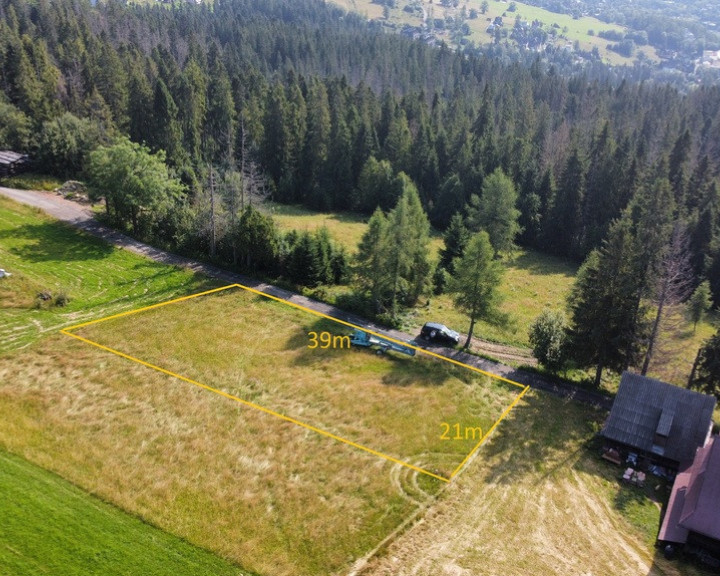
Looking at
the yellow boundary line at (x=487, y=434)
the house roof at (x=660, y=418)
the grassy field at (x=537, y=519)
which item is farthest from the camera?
the house roof at (x=660, y=418)

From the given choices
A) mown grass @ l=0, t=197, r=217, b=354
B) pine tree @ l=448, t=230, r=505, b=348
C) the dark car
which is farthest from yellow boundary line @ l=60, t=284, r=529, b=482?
pine tree @ l=448, t=230, r=505, b=348

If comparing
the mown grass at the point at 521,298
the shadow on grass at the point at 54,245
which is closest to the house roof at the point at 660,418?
the mown grass at the point at 521,298

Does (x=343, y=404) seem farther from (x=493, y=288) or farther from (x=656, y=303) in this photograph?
(x=656, y=303)

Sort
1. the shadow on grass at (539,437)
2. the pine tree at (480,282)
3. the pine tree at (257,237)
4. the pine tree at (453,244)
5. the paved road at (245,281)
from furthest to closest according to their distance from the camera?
the pine tree at (453,244)
the pine tree at (257,237)
the pine tree at (480,282)
the paved road at (245,281)
the shadow on grass at (539,437)

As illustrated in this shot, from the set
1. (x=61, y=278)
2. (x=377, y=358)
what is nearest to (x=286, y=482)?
(x=377, y=358)

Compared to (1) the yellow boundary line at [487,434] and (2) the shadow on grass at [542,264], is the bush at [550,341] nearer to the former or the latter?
(1) the yellow boundary line at [487,434]

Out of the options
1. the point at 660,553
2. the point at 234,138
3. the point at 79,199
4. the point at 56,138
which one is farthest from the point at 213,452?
the point at 234,138

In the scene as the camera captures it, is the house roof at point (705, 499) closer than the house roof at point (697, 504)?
Yes
